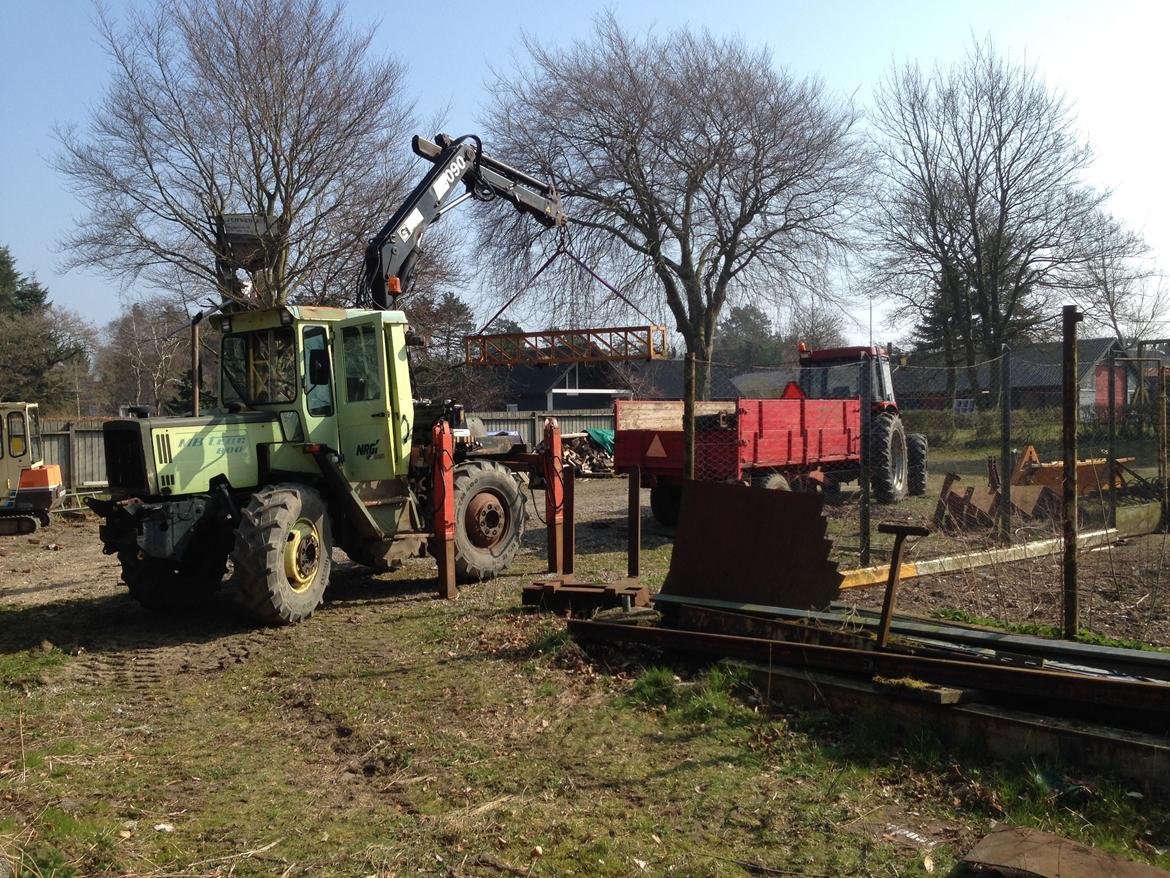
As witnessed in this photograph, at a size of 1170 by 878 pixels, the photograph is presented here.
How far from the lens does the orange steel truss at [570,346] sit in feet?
86.7

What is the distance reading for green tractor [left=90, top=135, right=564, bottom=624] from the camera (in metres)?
7.92

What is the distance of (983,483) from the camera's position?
1415 cm

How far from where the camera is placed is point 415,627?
321 inches

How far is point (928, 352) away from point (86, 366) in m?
37.8

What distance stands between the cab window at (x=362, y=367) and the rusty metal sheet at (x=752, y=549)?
11.2 feet

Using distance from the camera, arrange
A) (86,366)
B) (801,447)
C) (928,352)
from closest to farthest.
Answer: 1. (801,447)
2. (928,352)
3. (86,366)

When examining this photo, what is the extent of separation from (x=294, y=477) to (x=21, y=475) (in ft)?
27.8

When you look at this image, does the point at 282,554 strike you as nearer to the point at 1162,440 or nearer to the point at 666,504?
the point at 666,504

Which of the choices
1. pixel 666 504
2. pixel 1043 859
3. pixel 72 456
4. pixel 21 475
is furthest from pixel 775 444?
pixel 72 456

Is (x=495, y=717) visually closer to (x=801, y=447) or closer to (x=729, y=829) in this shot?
(x=729, y=829)

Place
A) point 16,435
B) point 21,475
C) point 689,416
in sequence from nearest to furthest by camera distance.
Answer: point 689,416 < point 21,475 < point 16,435

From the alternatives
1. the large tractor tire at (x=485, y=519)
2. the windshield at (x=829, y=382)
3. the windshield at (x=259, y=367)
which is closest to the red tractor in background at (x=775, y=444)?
the windshield at (x=829, y=382)

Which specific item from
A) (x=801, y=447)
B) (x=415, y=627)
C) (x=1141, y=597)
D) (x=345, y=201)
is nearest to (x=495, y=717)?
(x=415, y=627)

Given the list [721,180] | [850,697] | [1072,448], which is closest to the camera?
[850,697]
